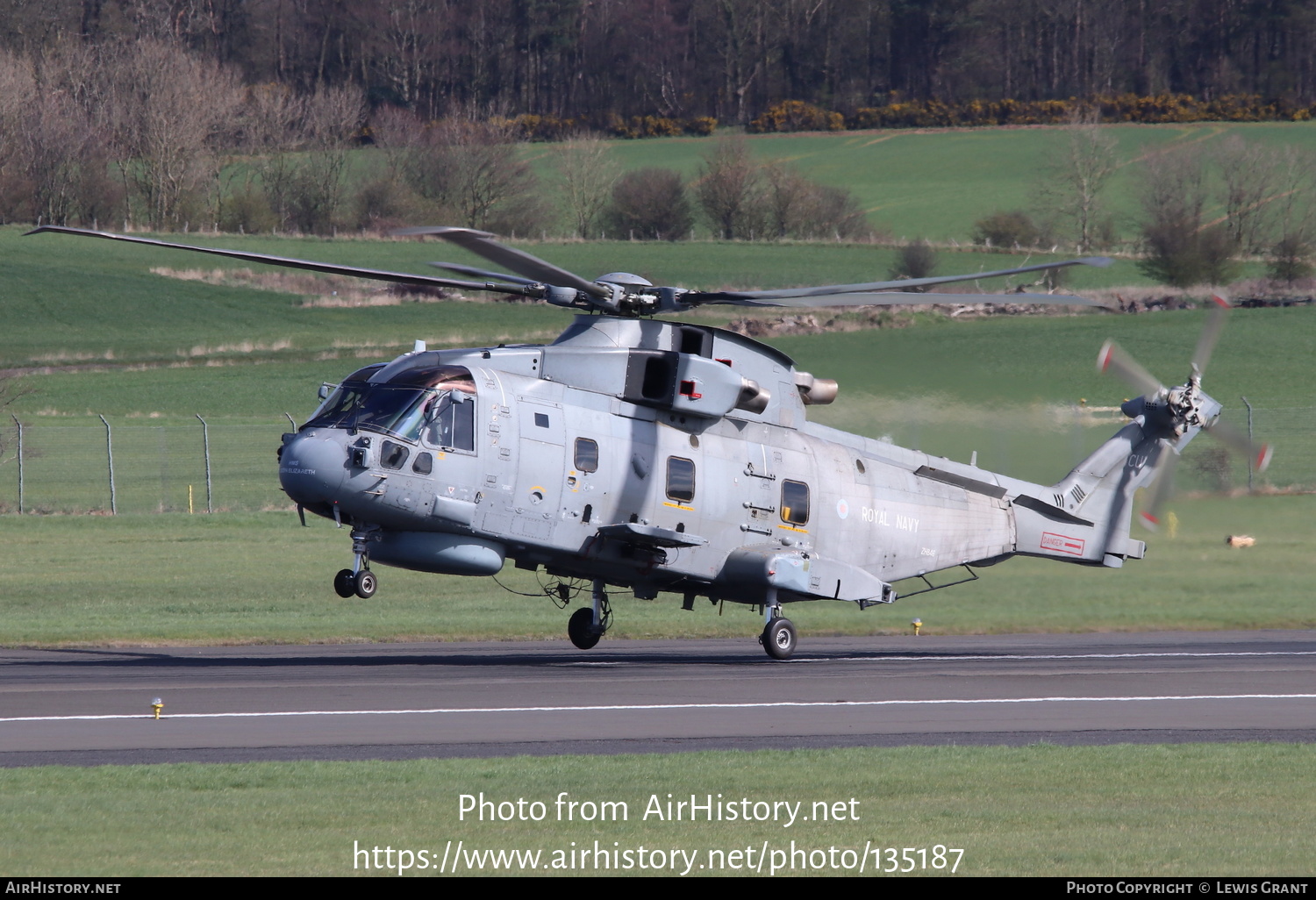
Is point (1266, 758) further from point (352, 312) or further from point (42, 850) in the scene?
point (352, 312)

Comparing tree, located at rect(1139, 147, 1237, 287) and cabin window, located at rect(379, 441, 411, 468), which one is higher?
tree, located at rect(1139, 147, 1237, 287)

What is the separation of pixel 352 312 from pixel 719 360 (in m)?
59.7

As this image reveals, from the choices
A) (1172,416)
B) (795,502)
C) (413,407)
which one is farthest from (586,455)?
(1172,416)

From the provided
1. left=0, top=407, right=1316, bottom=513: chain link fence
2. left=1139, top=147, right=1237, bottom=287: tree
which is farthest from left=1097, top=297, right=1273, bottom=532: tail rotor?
left=1139, top=147, right=1237, bottom=287: tree

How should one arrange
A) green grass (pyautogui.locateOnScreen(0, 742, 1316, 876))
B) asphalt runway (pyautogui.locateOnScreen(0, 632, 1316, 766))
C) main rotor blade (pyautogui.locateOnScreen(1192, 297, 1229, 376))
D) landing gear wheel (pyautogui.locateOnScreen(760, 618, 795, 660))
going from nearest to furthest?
1. green grass (pyautogui.locateOnScreen(0, 742, 1316, 876))
2. asphalt runway (pyautogui.locateOnScreen(0, 632, 1316, 766))
3. landing gear wheel (pyautogui.locateOnScreen(760, 618, 795, 660))
4. main rotor blade (pyautogui.locateOnScreen(1192, 297, 1229, 376))

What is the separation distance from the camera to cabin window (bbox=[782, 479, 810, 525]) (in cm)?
2050

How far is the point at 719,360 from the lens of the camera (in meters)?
19.5

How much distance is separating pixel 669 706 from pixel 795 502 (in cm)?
530

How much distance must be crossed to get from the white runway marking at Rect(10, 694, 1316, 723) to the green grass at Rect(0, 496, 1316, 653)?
660cm

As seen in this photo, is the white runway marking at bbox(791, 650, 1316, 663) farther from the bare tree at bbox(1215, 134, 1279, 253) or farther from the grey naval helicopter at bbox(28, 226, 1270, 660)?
the bare tree at bbox(1215, 134, 1279, 253)

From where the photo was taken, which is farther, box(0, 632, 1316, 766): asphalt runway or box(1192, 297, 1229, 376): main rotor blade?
box(1192, 297, 1229, 376): main rotor blade

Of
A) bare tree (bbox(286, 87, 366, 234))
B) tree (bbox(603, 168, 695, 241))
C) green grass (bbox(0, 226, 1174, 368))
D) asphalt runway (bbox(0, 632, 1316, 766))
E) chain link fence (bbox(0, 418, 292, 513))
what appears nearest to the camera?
asphalt runway (bbox(0, 632, 1316, 766))

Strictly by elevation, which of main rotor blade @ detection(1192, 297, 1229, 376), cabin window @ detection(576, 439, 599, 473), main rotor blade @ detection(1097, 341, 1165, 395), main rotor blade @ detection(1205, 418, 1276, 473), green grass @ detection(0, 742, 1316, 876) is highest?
main rotor blade @ detection(1192, 297, 1229, 376)

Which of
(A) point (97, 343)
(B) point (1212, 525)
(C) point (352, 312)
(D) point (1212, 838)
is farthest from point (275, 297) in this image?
(D) point (1212, 838)
